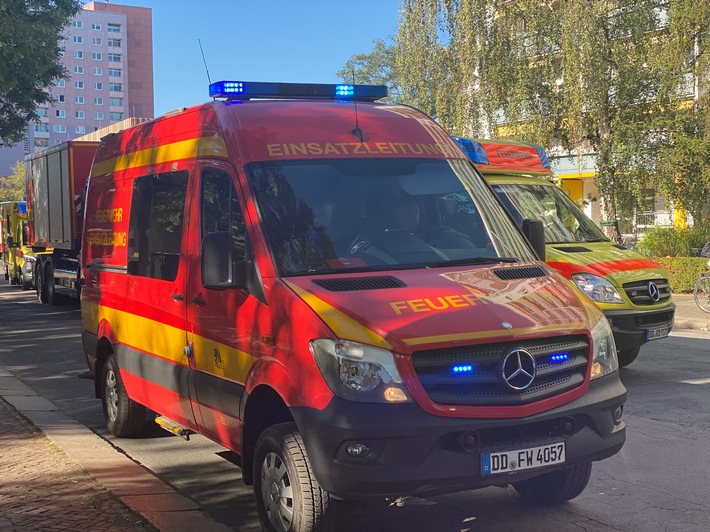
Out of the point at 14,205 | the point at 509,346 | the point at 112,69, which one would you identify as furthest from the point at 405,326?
the point at 112,69

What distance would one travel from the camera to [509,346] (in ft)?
14.4

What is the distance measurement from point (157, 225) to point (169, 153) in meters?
0.53

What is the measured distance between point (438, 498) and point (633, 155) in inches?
778

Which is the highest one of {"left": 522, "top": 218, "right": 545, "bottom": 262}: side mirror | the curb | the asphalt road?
{"left": 522, "top": 218, "right": 545, "bottom": 262}: side mirror

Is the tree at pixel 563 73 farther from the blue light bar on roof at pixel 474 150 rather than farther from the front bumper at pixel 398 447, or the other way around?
the front bumper at pixel 398 447

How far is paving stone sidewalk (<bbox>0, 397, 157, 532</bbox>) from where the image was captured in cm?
504

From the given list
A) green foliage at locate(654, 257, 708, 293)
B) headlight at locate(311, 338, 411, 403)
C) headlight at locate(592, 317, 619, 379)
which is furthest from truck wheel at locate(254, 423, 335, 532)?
green foliage at locate(654, 257, 708, 293)

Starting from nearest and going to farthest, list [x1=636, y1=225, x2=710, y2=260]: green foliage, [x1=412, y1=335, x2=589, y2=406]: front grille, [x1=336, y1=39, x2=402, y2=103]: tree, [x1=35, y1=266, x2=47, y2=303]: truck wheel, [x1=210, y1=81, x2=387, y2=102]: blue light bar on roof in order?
[x1=412, y1=335, x2=589, y2=406]: front grille < [x1=210, y1=81, x2=387, y2=102]: blue light bar on roof < [x1=636, y1=225, x2=710, y2=260]: green foliage < [x1=35, y1=266, x2=47, y2=303]: truck wheel < [x1=336, y1=39, x2=402, y2=103]: tree

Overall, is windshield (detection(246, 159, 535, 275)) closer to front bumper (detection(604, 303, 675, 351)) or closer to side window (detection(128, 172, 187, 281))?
side window (detection(128, 172, 187, 281))

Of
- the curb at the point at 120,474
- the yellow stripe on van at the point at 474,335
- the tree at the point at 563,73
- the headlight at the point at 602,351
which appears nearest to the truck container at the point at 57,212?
the curb at the point at 120,474

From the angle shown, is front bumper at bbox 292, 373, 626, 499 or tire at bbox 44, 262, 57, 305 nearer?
front bumper at bbox 292, 373, 626, 499

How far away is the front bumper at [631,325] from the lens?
30.6 ft

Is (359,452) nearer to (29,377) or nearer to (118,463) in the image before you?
(118,463)

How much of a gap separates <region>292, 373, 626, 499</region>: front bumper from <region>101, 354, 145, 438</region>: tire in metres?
3.27
